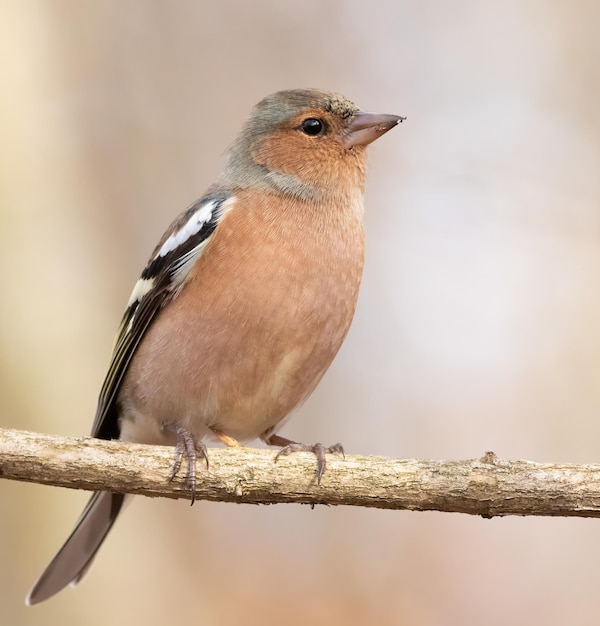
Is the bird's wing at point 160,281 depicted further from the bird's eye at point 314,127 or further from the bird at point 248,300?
the bird's eye at point 314,127

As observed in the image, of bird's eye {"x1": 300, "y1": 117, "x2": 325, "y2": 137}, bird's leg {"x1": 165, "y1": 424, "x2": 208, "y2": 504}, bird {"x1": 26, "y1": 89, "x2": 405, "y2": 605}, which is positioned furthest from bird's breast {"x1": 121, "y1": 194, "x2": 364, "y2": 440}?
bird's eye {"x1": 300, "y1": 117, "x2": 325, "y2": 137}

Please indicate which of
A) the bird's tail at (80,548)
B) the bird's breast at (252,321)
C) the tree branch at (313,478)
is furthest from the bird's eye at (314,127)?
the bird's tail at (80,548)

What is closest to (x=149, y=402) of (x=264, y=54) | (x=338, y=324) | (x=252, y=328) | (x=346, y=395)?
(x=252, y=328)

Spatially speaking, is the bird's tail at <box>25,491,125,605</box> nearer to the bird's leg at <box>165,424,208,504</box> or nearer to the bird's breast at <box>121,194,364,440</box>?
the bird's breast at <box>121,194,364,440</box>

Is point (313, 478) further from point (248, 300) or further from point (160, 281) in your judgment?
point (160, 281)

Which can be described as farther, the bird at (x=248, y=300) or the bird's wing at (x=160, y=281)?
the bird's wing at (x=160, y=281)

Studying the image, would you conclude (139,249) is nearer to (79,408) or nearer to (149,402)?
(79,408)
